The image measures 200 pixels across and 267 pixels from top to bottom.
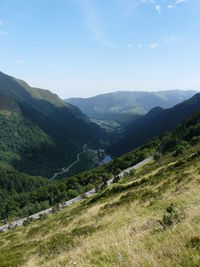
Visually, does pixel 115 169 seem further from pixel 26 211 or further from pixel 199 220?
pixel 199 220

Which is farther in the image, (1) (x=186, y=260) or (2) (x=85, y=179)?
(2) (x=85, y=179)

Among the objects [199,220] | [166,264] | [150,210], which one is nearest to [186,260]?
[166,264]

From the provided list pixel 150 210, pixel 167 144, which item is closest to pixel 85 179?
pixel 167 144

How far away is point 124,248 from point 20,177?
192m

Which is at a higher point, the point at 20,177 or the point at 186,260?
the point at 186,260

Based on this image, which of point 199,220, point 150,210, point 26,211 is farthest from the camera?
point 26,211

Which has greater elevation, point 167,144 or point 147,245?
point 147,245

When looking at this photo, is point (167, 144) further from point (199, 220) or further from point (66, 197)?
point (199, 220)

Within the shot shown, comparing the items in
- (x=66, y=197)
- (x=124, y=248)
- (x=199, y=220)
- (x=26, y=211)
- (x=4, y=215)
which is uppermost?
(x=199, y=220)

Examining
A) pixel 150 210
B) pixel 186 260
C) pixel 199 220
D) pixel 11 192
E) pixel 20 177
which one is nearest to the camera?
pixel 186 260

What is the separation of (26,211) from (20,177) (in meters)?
102

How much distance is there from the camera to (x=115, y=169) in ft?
323

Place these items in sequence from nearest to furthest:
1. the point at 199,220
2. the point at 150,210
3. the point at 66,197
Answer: the point at 199,220
the point at 150,210
the point at 66,197

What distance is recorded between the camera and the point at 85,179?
100938 millimetres
